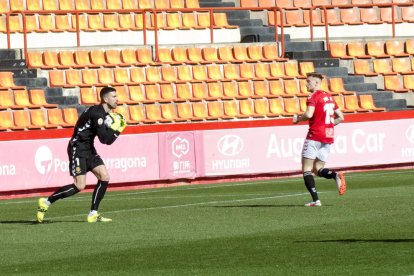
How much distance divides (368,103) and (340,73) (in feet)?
5.27

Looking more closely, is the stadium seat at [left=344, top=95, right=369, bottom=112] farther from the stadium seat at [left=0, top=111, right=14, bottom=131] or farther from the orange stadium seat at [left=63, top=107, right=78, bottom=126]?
the stadium seat at [left=0, top=111, right=14, bottom=131]

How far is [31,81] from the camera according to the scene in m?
29.8

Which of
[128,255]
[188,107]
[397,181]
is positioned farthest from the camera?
[188,107]

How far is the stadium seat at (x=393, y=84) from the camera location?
35.1 meters

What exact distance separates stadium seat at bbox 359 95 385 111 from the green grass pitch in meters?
10.1

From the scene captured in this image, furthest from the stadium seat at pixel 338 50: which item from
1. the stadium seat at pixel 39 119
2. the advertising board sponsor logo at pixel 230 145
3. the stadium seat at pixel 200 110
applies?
the stadium seat at pixel 39 119

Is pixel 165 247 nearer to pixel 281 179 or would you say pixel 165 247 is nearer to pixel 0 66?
pixel 281 179

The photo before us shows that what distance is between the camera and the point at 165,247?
1427cm

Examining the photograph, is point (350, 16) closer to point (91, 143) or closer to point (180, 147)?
point (180, 147)

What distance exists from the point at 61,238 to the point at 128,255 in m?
2.31

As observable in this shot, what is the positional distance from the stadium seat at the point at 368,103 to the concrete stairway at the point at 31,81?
8.15m

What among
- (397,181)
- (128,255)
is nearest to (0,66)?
(397,181)

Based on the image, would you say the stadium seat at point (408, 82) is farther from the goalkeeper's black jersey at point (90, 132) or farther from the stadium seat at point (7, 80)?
the goalkeeper's black jersey at point (90, 132)

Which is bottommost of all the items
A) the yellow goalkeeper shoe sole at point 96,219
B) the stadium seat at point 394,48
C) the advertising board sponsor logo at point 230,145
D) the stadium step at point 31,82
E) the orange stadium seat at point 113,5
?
the yellow goalkeeper shoe sole at point 96,219
